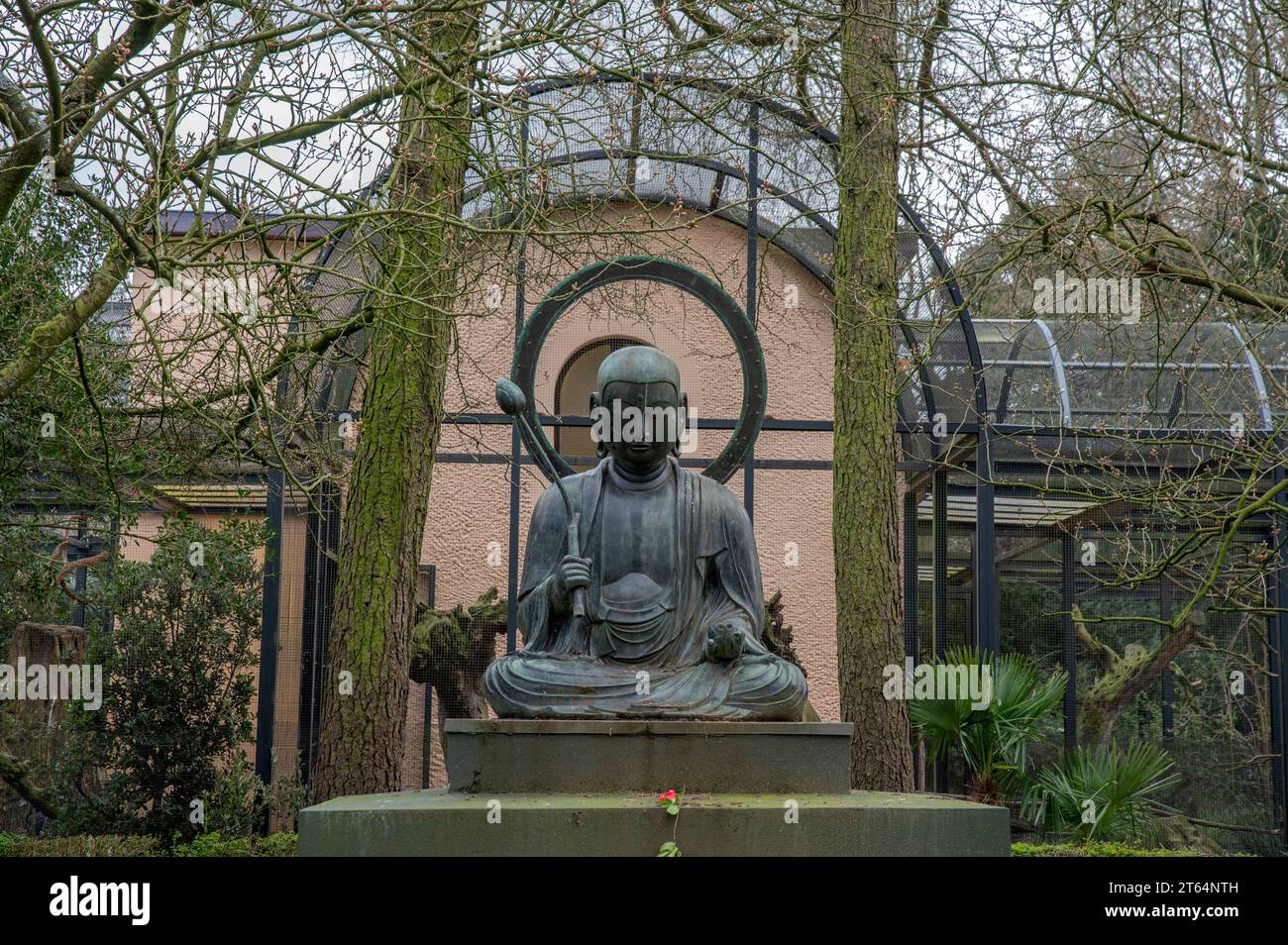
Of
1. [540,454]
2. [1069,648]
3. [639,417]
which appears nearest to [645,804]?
[639,417]

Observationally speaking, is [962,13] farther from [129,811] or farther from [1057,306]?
[129,811]

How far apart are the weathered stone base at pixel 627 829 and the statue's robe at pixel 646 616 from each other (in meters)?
0.68

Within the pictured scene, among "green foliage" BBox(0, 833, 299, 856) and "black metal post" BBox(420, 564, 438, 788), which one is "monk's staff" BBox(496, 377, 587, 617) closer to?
"green foliage" BBox(0, 833, 299, 856)

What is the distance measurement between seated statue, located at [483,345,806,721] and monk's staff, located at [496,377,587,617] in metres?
0.03

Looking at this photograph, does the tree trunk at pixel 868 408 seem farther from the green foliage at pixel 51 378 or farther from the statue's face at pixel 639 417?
the green foliage at pixel 51 378

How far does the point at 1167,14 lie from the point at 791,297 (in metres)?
4.74

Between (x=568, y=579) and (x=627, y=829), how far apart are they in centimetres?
127

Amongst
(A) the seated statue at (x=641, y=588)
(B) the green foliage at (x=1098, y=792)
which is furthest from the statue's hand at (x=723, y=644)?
(B) the green foliage at (x=1098, y=792)

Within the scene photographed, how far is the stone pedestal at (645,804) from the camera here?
16.8ft

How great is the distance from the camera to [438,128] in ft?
27.9

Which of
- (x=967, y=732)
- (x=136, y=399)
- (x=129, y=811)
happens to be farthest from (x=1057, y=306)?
(x=129, y=811)

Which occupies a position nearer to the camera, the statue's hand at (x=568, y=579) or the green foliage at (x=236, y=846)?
the statue's hand at (x=568, y=579)

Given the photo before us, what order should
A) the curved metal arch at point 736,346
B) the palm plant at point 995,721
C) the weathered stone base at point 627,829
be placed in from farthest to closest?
the palm plant at point 995,721 → the curved metal arch at point 736,346 → the weathered stone base at point 627,829

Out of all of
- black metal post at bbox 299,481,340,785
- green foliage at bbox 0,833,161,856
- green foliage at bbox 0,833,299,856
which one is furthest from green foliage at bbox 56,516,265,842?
black metal post at bbox 299,481,340,785
